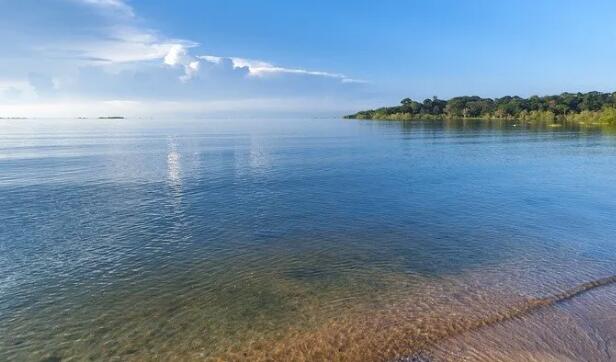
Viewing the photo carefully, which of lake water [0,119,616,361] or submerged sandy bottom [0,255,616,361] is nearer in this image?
submerged sandy bottom [0,255,616,361]

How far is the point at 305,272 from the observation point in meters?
17.4

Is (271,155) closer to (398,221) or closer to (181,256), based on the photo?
(398,221)

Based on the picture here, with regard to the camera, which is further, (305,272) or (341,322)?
(305,272)

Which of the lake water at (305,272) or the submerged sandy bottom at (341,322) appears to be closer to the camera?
the submerged sandy bottom at (341,322)

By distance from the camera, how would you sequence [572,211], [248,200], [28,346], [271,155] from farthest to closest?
[271,155] → [248,200] → [572,211] → [28,346]

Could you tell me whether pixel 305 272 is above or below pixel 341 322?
above

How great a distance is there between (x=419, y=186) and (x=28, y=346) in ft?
104

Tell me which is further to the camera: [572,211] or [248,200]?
[248,200]

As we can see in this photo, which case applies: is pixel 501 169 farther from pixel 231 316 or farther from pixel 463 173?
pixel 231 316

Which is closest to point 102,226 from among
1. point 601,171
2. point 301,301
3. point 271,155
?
point 301,301

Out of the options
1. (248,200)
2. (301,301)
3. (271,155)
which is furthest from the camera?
(271,155)

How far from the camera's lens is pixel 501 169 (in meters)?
50.3

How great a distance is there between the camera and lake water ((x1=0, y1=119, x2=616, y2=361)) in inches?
469

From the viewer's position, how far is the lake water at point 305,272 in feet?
39.1
